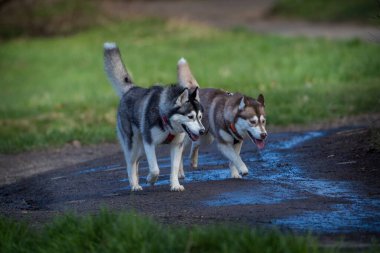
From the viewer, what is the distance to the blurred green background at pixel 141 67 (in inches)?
596

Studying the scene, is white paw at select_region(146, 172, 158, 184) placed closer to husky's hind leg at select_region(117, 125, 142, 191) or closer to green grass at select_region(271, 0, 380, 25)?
husky's hind leg at select_region(117, 125, 142, 191)

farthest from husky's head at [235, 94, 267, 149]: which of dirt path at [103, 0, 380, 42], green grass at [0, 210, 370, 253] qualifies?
dirt path at [103, 0, 380, 42]

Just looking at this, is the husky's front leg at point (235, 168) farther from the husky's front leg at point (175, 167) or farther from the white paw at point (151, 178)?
the white paw at point (151, 178)

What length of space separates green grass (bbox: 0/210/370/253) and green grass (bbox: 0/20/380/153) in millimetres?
6638

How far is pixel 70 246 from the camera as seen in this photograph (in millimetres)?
6863

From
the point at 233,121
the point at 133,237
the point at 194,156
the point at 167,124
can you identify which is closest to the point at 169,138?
the point at 167,124

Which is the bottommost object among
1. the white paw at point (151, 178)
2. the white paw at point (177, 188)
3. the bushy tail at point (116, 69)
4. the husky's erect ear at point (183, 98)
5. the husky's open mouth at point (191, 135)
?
the white paw at point (177, 188)

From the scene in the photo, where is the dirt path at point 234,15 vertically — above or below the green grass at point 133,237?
above

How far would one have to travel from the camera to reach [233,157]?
9.55 m

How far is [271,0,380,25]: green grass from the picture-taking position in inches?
1194

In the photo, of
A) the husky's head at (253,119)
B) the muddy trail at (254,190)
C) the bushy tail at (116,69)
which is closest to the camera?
the muddy trail at (254,190)

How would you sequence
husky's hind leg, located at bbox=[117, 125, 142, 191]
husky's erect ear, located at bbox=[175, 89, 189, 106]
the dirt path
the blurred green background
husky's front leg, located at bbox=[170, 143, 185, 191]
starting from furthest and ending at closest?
the dirt path < the blurred green background < husky's hind leg, located at bbox=[117, 125, 142, 191] < husky's front leg, located at bbox=[170, 143, 185, 191] < husky's erect ear, located at bbox=[175, 89, 189, 106]

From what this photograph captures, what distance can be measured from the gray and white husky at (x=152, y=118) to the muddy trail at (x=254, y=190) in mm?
373

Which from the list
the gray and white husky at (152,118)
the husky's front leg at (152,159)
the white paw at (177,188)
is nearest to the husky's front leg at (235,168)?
the gray and white husky at (152,118)
